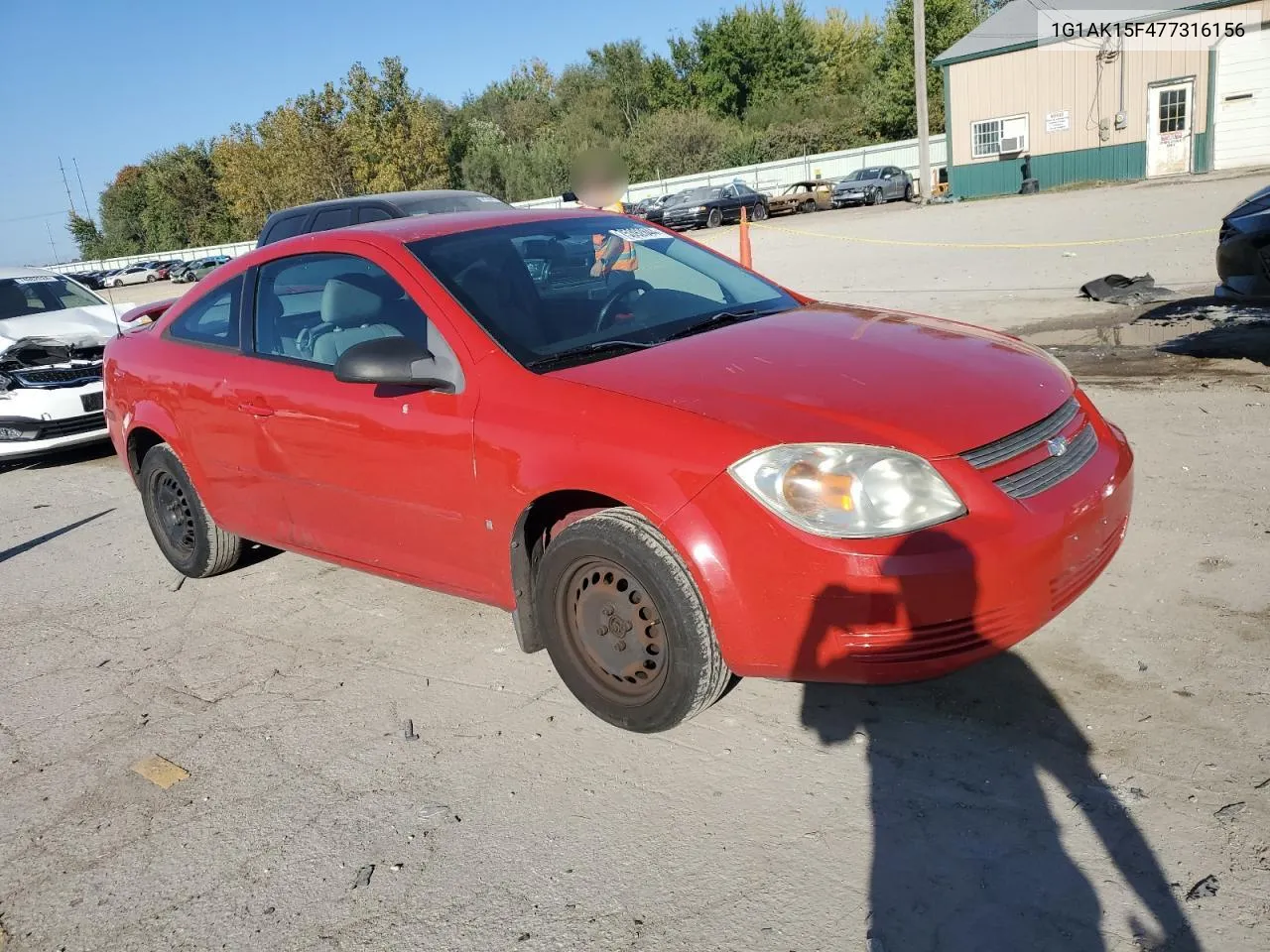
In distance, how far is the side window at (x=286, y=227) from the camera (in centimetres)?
1050

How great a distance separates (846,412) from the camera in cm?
290

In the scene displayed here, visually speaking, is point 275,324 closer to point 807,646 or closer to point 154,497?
point 154,497

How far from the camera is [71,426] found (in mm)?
8344

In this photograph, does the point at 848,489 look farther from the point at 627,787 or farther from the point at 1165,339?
the point at 1165,339

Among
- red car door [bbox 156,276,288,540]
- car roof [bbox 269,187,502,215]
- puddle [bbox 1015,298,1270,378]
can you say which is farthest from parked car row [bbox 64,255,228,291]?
red car door [bbox 156,276,288,540]

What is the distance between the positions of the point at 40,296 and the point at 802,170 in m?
44.5

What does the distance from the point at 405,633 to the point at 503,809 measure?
146cm

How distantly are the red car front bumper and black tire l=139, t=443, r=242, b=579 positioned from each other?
2978 mm

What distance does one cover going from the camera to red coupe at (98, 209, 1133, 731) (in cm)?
274

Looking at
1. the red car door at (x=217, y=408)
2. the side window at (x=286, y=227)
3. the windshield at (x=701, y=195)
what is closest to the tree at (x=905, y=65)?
the windshield at (x=701, y=195)

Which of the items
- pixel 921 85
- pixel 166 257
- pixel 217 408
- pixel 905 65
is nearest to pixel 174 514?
pixel 217 408

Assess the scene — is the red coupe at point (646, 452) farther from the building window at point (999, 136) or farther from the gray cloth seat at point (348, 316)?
the building window at point (999, 136)

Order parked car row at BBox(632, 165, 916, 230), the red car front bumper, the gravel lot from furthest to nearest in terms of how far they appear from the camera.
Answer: parked car row at BBox(632, 165, 916, 230) < the red car front bumper < the gravel lot

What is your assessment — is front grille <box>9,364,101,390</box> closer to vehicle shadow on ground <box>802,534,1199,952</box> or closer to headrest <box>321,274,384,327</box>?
headrest <box>321,274,384,327</box>
